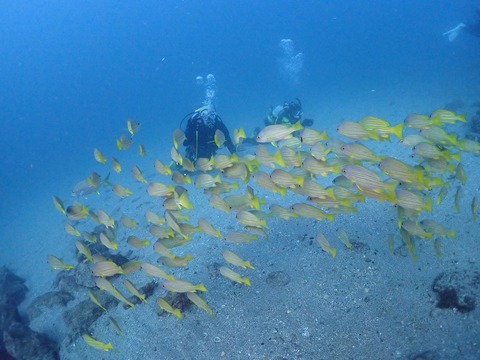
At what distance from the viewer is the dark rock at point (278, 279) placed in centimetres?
567

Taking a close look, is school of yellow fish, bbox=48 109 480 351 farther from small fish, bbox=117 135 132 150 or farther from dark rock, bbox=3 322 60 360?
small fish, bbox=117 135 132 150

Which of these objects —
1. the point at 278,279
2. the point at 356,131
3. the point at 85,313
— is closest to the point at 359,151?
the point at 356,131

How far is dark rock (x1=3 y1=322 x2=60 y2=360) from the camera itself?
20.2ft

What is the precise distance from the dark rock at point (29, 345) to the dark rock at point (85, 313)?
50 cm

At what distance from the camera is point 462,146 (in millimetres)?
5391

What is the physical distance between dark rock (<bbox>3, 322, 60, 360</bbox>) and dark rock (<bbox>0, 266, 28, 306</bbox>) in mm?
2318

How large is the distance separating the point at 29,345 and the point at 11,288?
158 inches

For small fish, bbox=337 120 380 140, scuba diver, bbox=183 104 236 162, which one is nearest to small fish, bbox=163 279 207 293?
small fish, bbox=337 120 380 140

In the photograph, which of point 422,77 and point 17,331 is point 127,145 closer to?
point 17,331

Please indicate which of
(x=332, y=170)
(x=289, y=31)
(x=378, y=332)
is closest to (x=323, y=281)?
(x=378, y=332)

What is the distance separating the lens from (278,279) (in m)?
5.74

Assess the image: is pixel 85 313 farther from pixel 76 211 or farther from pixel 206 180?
pixel 206 180

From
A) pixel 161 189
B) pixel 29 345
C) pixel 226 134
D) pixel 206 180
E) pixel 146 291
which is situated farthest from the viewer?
pixel 226 134

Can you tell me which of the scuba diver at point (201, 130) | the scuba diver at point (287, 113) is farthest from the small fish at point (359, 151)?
the scuba diver at point (287, 113)
